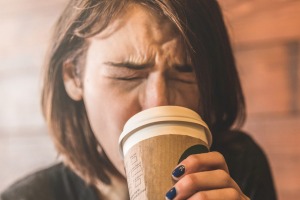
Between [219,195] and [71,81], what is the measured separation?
231 millimetres

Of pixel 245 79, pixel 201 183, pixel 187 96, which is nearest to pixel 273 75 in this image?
pixel 245 79

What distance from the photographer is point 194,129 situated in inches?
15.7

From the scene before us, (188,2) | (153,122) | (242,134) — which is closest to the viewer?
(153,122)

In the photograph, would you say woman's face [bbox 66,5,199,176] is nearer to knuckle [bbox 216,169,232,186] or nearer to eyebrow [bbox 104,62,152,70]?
eyebrow [bbox 104,62,152,70]

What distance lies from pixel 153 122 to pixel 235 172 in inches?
8.6

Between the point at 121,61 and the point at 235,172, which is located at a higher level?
the point at 121,61

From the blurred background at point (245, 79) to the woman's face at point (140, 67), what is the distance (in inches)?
6.4

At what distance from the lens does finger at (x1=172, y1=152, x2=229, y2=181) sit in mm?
376

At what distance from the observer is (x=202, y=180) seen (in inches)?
15.2

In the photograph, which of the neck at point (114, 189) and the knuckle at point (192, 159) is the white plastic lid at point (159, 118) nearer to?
the knuckle at point (192, 159)

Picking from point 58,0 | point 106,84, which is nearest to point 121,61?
point 106,84

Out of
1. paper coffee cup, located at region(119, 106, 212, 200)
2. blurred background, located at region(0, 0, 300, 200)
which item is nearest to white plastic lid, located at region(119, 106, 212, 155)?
paper coffee cup, located at region(119, 106, 212, 200)

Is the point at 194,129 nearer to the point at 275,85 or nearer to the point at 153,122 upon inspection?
the point at 153,122

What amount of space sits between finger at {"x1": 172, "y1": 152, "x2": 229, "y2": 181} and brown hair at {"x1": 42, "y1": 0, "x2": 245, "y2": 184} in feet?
0.33
